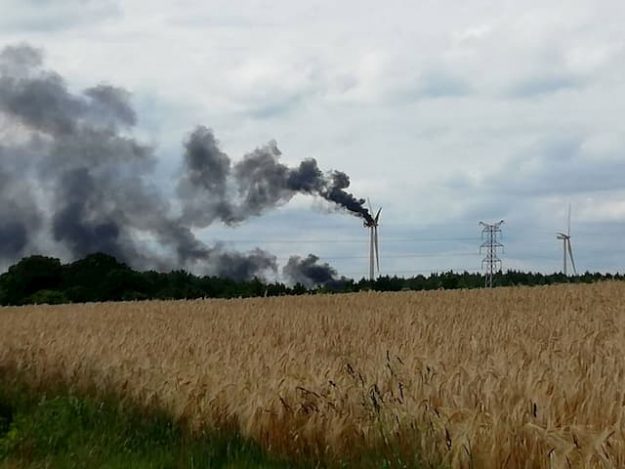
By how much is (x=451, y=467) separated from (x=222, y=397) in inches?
143

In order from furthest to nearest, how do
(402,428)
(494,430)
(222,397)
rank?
(222,397) → (402,428) → (494,430)

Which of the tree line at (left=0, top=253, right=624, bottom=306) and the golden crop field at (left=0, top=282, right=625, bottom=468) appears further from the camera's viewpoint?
the tree line at (left=0, top=253, right=624, bottom=306)

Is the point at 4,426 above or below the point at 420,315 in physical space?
below

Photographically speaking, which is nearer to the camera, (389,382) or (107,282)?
(389,382)

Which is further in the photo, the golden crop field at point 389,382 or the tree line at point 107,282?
the tree line at point 107,282

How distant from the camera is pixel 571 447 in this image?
6.80 meters

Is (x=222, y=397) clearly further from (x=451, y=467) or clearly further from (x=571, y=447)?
(x=571, y=447)

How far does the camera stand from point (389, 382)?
1034 cm

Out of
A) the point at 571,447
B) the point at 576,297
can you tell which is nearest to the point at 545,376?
the point at 571,447

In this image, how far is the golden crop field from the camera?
25.5 ft

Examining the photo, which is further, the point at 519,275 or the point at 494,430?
the point at 519,275

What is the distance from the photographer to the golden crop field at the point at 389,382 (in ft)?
25.5

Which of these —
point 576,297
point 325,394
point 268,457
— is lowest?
point 268,457

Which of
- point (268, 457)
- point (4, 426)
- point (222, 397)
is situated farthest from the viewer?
point (4, 426)
